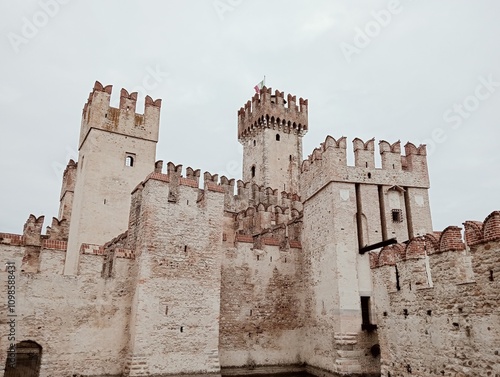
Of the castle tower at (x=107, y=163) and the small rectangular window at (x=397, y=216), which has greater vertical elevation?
the castle tower at (x=107, y=163)

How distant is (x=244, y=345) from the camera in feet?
61.7

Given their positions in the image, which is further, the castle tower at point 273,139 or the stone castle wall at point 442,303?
the castle tower at point 273,139

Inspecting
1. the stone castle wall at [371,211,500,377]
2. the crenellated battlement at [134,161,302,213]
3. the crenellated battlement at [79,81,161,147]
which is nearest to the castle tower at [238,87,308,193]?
the crenellated battlement at [134,161,302,213]

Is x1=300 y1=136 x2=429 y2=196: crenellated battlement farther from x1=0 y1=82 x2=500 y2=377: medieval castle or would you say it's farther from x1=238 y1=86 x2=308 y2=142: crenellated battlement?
x1=238 y1=86 x2=308 y2=142: crenellated battlement

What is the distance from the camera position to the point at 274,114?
3834cm

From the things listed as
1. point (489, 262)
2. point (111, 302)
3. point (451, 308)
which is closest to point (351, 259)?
point (451, 308)

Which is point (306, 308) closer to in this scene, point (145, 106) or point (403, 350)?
point (403, 350)

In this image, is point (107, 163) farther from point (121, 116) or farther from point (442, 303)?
point (442, 303)

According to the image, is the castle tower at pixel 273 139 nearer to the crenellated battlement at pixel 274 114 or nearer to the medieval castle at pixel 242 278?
the crenellated battlement at pixel 274 114

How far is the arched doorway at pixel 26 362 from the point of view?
14642 mm

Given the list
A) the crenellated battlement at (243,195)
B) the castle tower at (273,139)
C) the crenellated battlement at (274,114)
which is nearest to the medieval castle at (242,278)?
the crenellated battlement at (243,195)

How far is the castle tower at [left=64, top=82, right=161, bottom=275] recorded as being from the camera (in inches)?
821

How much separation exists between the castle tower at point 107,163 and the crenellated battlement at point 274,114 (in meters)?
16.0

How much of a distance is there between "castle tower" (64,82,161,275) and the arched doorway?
14.4ft
